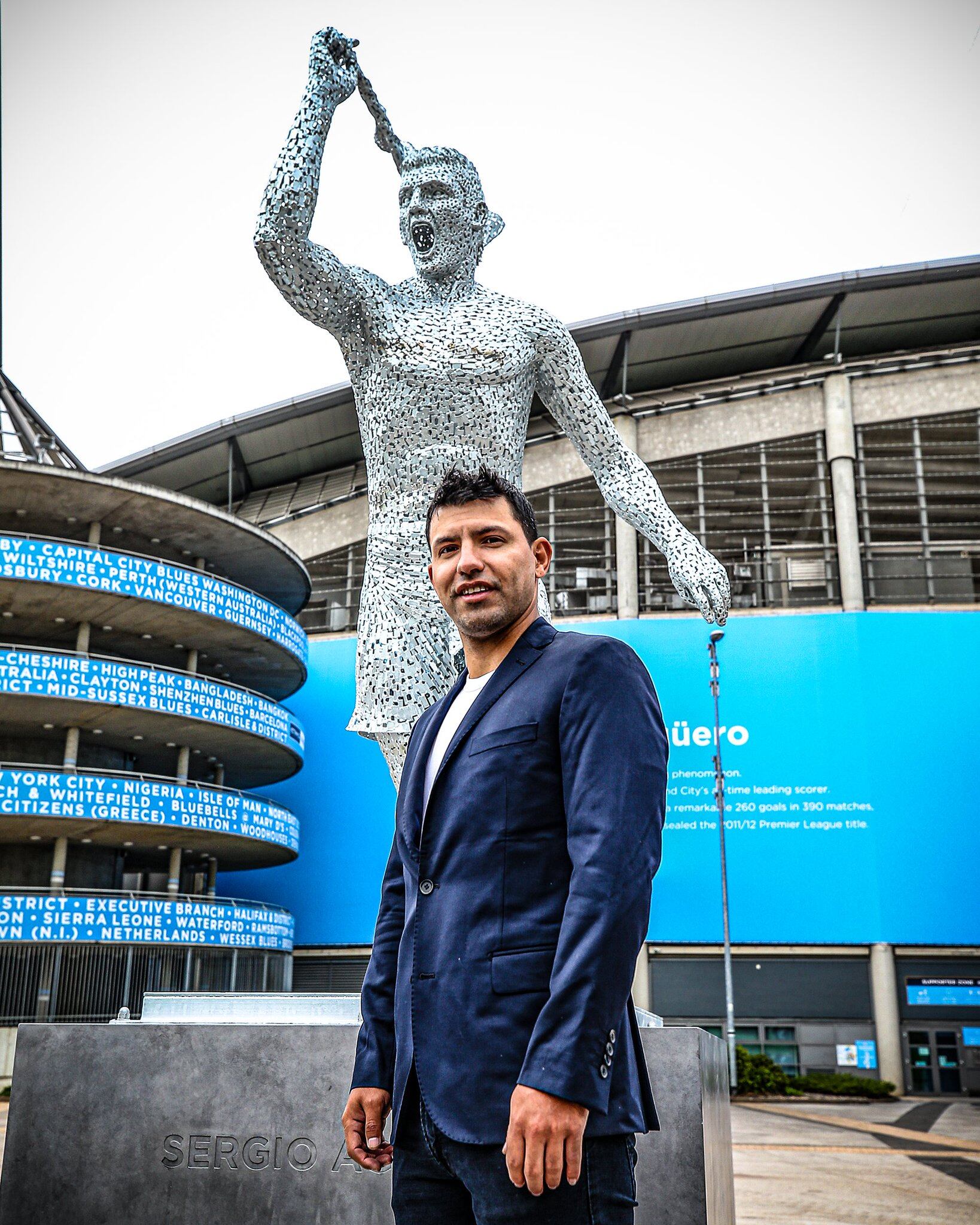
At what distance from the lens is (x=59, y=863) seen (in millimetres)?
22016

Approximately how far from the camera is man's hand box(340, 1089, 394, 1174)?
77.4 inches

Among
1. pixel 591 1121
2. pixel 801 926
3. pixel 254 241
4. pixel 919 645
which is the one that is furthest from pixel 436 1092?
pixel 919 645

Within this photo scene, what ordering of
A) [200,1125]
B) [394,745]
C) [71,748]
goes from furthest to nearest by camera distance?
[71,748] → [394,745] → [200,1125]

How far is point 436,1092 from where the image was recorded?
1.73m

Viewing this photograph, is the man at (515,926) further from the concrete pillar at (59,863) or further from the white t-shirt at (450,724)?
the concrete pillar at (59,863)

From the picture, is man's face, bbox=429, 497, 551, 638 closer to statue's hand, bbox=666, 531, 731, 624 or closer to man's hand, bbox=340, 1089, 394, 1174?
man's hand, bbox=340, 1089, 394, 1174

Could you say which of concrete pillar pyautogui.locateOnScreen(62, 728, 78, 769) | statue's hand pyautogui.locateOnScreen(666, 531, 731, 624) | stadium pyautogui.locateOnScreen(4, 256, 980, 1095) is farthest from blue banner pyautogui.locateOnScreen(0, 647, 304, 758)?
statue's hand pyautogui.locateOnScreen(666, 531, 731, 624)

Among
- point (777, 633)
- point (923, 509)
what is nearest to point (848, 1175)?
point (777, 633)

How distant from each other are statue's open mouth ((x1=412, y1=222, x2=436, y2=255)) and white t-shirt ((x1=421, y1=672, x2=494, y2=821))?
7.86 feet

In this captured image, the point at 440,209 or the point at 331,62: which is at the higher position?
the point at 331,62

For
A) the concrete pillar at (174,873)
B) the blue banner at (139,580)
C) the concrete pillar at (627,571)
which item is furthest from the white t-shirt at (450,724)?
the concrete pillar at (627,571)

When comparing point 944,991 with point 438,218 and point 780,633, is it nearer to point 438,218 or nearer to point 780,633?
point 780,633

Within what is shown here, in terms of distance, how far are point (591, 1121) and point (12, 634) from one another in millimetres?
24892

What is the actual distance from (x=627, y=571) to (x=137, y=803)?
39.1 feet
